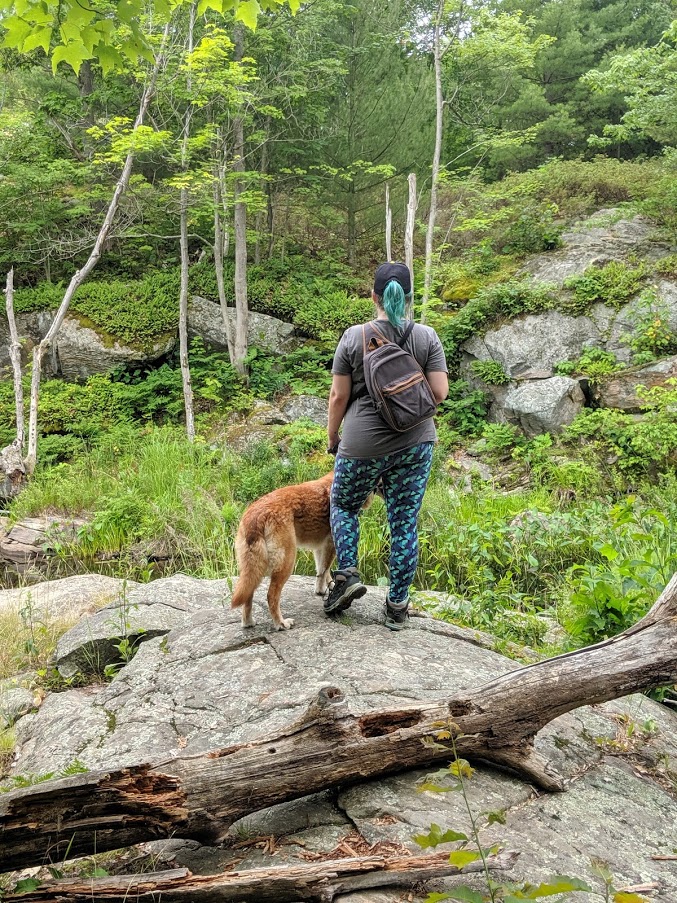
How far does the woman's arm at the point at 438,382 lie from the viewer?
12.9ft

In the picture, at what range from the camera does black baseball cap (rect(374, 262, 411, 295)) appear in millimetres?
3713

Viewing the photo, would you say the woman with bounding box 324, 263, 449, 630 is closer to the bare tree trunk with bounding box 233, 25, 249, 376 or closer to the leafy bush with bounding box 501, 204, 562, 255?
the bare tree trunk with bounding box 233, 25, 249, 376

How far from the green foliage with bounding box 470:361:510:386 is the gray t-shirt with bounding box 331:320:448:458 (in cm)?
923

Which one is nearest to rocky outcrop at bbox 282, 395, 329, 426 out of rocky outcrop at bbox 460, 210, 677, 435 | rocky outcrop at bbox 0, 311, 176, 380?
rocky outcrop at bbox 460, 210, 677, 435

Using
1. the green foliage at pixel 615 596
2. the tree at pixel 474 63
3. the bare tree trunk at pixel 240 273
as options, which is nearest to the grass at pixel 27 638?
the green foliage at pixel 615 596

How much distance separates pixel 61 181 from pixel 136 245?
3.02 meters

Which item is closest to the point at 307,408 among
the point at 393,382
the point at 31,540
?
the point at 31,540

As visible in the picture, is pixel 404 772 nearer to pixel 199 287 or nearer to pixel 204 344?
pixel 204 344

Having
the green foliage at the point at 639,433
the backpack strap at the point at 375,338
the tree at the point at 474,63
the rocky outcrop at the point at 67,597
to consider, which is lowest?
the rocky outcrop at the point at 67,597

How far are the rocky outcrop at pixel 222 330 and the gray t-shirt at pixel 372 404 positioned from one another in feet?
39.4

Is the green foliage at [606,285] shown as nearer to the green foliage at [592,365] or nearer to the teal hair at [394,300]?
the green foliage at [592,365]

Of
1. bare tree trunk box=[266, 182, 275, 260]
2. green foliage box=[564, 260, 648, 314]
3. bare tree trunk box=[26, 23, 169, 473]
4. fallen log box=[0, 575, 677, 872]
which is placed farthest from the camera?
bare tree trunk box=[266, 182, 275, 260]

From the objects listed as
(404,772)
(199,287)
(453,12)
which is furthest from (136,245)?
(404,772)

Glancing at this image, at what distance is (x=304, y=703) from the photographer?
323 cm
